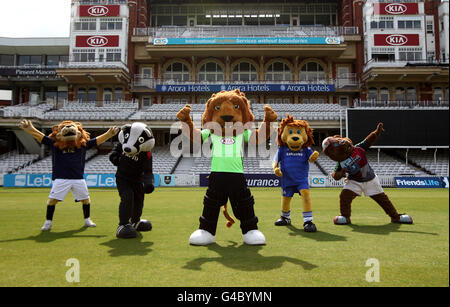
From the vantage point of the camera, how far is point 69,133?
18.6 feet

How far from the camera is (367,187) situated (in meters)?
6.09

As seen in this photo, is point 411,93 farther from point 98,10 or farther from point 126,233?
point 126,233

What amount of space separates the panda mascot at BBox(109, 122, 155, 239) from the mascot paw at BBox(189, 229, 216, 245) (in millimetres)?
1062

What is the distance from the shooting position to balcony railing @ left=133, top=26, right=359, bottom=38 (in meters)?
31.3

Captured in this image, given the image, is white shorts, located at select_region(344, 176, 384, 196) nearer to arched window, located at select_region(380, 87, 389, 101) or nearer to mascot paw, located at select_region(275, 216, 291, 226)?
mascot paw, located at select_region(275, 216, 291, 226)

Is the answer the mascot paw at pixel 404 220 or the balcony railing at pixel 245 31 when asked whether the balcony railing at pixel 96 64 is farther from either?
the mascot paw at pixel 404 220

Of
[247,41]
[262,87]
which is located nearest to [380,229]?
[262,87]

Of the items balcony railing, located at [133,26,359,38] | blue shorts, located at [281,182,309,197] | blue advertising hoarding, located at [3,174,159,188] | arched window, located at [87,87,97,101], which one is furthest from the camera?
arched window, located at [87,87,97,101]

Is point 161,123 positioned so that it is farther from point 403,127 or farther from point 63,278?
point 63,278

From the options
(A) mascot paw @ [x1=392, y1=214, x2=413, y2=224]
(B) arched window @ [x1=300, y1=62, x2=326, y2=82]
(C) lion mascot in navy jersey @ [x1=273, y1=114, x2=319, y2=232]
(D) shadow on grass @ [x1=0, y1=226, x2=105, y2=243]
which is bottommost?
(D) shadow on grass @ [x1=0, y1=226, x2=105, y2=243]

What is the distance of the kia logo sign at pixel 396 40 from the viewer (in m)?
30.6

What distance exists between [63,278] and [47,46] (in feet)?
124

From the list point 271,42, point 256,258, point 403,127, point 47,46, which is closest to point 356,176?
point 256,258

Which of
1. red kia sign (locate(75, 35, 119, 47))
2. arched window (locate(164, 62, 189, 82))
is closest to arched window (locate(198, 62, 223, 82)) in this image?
arched window (locate(164, 62, 189, 82))
